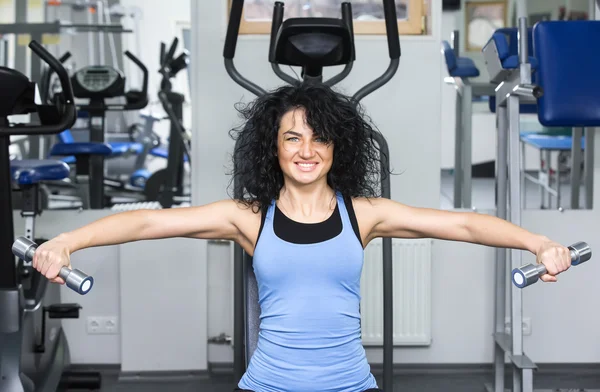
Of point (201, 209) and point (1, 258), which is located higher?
point (201, 209)

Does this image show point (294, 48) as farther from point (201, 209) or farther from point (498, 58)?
point (498, 58)

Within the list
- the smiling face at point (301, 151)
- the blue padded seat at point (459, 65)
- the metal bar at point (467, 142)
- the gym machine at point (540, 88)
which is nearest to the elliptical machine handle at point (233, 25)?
the smiling face at point (301, 151)

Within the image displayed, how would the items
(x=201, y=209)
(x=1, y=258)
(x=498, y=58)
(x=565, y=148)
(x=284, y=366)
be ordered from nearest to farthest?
1. (x=284, y=366)
2. (x=201, y=209)
3. (x=1, y=258)
4. (x=498, y=58)
5. (x=565, y=148)

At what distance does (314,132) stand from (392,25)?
2.55ft

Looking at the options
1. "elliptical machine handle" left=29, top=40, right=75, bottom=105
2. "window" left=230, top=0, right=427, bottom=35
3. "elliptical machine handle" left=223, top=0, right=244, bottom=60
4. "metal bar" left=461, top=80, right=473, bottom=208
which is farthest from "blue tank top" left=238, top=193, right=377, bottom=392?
"metal bar" left=461, top=80, right=473, bottom=208

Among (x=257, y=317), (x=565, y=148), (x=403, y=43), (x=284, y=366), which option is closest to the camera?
(x=284, y=366)

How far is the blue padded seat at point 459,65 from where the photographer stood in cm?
391

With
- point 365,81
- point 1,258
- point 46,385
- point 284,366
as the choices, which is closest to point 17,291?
point 1,258

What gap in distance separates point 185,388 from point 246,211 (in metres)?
1.65

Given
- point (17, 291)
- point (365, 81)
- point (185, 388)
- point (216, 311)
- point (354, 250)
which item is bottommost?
point (185, 388)

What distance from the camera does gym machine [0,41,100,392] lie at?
8.42ft

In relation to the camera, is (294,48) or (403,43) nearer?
(294,48)

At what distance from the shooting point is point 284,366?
173cm

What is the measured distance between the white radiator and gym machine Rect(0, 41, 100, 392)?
1207 mm
